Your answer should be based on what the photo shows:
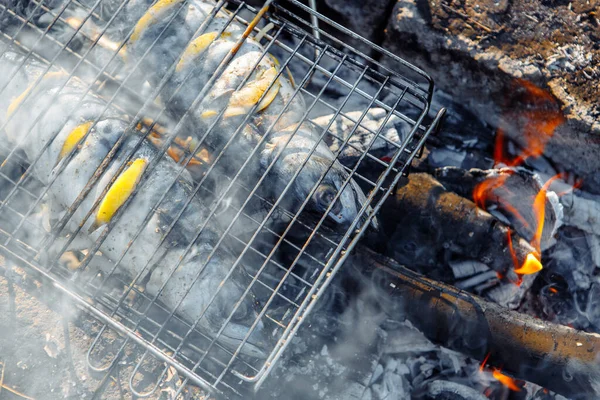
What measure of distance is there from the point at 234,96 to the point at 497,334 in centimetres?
215

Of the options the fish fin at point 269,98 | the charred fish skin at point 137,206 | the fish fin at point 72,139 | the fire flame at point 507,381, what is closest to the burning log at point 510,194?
the fire flame at point 507,381

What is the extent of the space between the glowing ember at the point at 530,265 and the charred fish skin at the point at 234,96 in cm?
134

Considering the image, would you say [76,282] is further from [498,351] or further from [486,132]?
[486,132]

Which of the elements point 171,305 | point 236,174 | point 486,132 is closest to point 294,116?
point 236,174

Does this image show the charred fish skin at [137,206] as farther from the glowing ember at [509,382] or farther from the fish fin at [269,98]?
the glowing ember at [509,382]

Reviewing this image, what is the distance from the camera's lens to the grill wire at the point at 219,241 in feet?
8.63

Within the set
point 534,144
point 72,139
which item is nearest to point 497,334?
point 534,144

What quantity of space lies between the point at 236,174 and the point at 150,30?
112 centimetres

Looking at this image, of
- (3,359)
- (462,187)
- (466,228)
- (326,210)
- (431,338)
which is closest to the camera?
(326,210)

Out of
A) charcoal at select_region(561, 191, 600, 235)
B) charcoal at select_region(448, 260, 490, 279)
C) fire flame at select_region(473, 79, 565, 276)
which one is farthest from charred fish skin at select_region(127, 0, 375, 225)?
charcoal at select_region(561, 191, 600, 235)

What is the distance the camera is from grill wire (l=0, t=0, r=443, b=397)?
8.63 ft

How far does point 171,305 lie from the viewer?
279 centimetres

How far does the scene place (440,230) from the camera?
3.40 m

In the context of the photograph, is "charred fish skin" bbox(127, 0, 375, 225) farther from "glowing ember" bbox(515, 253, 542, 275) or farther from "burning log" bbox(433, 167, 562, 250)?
"glowing ember" bbox(515, 253, 542, 275)
